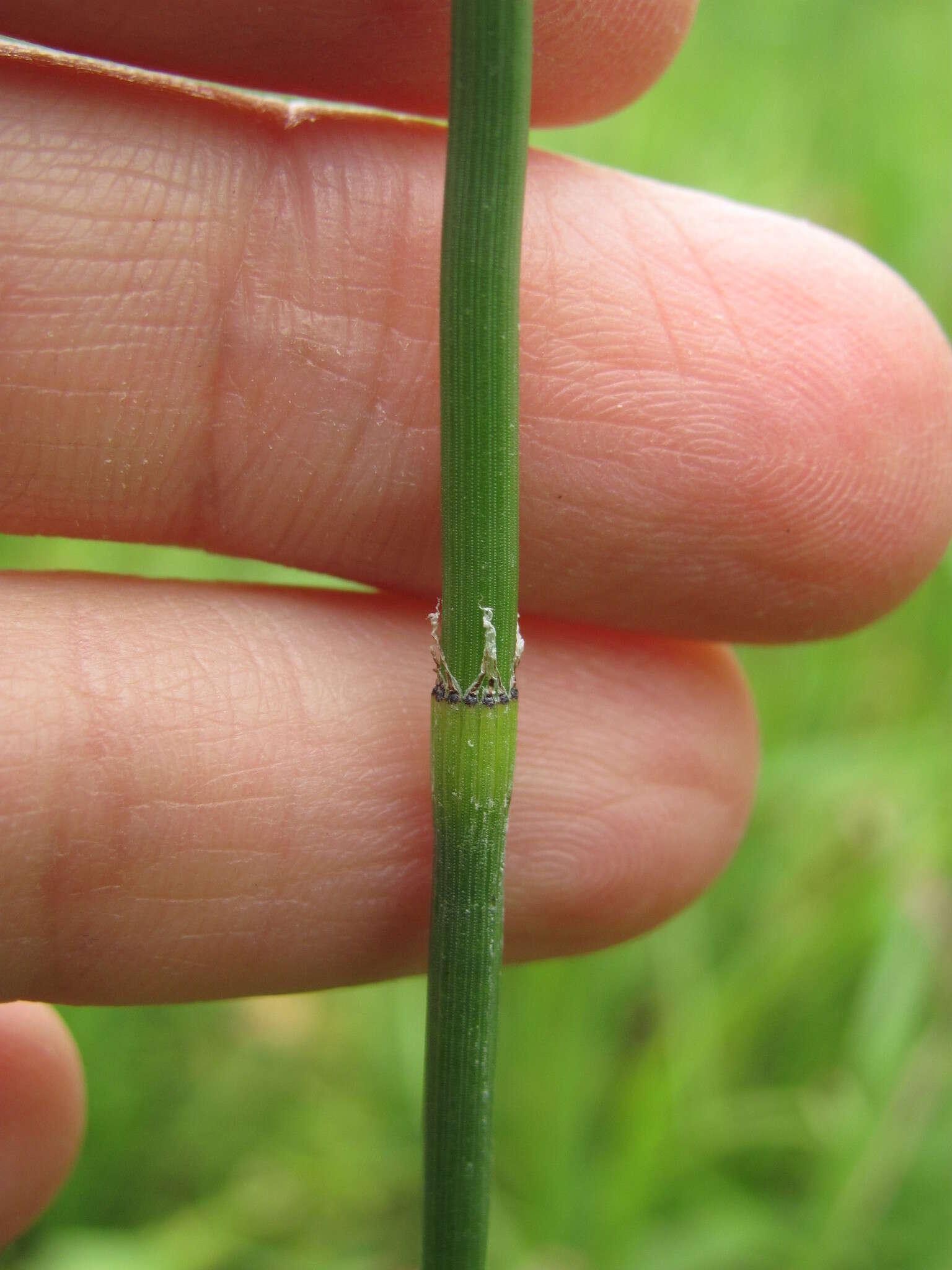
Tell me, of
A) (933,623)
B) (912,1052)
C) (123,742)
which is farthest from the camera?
(933,623)

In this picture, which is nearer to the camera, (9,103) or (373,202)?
(9,103)

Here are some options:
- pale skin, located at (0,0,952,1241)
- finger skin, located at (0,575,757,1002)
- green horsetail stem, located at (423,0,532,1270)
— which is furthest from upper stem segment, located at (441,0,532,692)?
finger skin, located at (0,575,757,1002)

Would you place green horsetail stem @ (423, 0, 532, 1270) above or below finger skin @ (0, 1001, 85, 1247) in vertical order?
above

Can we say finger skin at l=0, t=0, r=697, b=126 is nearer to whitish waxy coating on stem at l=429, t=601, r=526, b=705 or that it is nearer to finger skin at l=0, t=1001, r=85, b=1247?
whitish waxy coating on stem at l=429, t=601, r=526, b=705

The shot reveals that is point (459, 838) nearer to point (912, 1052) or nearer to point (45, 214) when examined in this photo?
point (45, 214)

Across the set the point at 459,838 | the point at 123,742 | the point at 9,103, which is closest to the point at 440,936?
the point at 459,838

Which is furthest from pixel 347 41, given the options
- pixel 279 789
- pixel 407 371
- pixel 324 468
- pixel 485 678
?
pixel 279 789

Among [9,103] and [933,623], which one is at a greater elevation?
[9,103]
